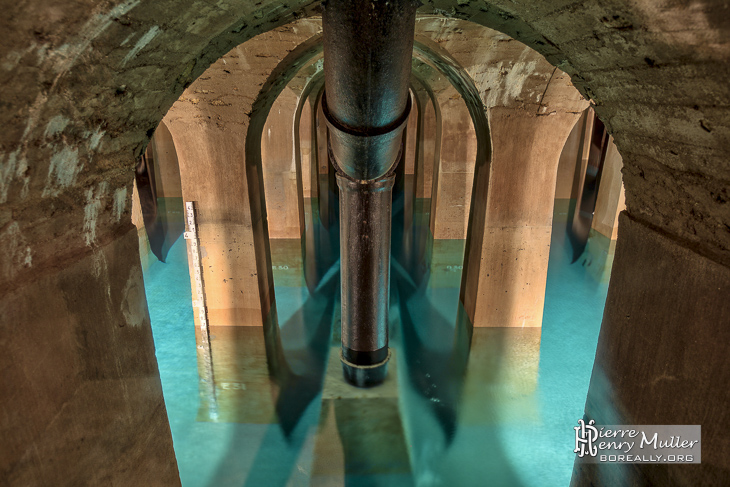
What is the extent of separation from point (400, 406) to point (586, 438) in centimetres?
273

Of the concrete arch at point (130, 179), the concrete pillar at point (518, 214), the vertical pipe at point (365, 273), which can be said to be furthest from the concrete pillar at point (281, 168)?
the concrete arch at point (130, 179)

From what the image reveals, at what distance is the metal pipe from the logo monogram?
2108 millimetres

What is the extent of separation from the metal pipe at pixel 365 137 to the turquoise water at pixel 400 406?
632mm

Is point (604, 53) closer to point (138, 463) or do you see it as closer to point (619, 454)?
point (619, 454)

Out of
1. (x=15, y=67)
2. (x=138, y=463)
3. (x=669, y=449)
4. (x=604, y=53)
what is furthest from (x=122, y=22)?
(x=669, y=449)

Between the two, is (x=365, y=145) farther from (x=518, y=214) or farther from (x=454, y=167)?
(x=454, y=167)

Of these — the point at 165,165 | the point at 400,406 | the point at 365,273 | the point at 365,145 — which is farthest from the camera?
the point at 165,165

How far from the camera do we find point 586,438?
8.56ft

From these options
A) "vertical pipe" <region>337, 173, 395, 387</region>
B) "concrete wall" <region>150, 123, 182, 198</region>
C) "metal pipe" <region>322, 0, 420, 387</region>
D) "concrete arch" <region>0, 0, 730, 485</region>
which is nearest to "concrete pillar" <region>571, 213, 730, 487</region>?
"concrete arch" <region>0, 0, 730, 485</region>

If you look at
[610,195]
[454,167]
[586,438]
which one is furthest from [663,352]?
[610,195]

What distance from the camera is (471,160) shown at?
903cm

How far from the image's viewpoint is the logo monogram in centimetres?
254

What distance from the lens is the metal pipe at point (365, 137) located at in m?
2.11

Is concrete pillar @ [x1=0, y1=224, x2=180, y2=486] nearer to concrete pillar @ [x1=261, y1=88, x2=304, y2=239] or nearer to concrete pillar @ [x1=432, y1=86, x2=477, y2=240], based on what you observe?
concrete pillar @ [x1=261, y1=88, x2=304, y2=239]
